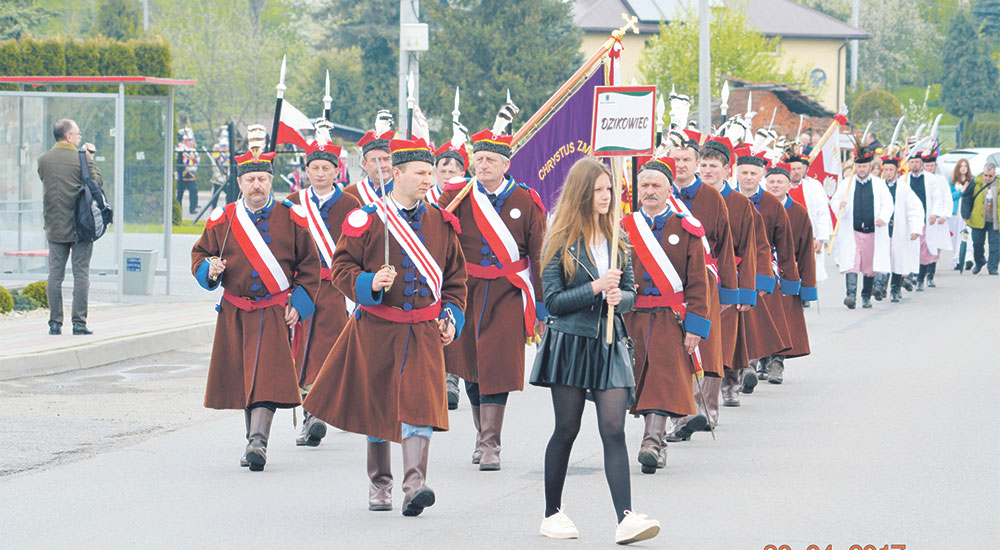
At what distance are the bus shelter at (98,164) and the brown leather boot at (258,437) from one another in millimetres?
8882

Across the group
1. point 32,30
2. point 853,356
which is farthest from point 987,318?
point 32,30

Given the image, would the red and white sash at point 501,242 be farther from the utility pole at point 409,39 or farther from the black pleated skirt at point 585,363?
the utility pole at point 409,39

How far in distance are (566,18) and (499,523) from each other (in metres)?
48.9

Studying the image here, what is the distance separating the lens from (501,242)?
29.8ft

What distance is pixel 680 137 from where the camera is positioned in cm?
964

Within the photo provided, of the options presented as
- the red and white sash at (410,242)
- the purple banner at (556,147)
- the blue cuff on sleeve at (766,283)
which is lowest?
the blue cuff on sleeve at (766,283)

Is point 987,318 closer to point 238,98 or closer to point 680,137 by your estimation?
point 680,137

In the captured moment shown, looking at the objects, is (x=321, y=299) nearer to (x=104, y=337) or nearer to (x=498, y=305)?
(x=498, y=305)

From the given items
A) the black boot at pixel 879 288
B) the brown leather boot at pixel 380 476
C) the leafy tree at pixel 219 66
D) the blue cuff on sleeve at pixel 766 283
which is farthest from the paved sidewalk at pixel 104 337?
the leafy tree at pixel 219 66

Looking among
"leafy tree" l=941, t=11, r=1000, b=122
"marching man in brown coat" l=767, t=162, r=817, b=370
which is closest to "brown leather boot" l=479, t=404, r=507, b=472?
"marching man in brown coat" l=767, t=162, r=817, b=370

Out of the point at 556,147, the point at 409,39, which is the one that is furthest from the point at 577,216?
the point at 409,39

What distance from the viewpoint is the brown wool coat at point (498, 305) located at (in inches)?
353

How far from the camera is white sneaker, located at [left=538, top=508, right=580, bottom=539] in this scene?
6766 mm

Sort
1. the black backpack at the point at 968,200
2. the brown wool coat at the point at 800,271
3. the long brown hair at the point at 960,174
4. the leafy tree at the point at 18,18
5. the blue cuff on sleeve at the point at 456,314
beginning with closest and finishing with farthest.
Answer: the blue cuff on sleeve at the point at 456,314 → the brown wool coat at the point at 800,271 → the black backpack at the point at 968,200 → the long brown hair at the point at 960,174 → the leafy tree at the point at 18,18
